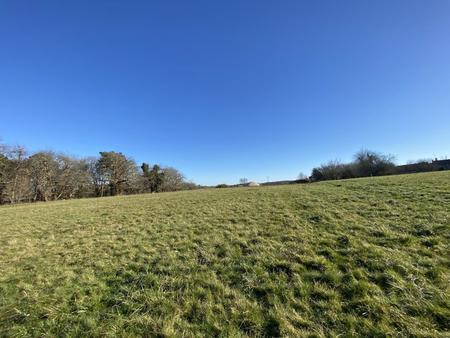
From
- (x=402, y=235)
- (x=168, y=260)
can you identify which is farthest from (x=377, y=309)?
(x=168, y=260)

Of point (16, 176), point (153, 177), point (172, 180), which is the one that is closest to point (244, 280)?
point (16, 176)

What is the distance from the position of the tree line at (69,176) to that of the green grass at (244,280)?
38.1 m

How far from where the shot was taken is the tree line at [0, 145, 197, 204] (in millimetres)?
35156

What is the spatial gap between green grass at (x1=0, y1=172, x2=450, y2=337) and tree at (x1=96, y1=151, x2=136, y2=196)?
47393 millimetres

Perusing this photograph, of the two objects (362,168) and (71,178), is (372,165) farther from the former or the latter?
(71,178)

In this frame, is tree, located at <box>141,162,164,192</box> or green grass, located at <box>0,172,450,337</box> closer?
green grass, located at <box>0,172,450,337</box>

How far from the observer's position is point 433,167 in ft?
175

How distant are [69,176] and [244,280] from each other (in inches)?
2032

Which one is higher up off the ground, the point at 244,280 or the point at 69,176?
the point at 69,176

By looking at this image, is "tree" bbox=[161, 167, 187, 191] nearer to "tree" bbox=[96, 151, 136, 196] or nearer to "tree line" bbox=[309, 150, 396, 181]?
"tree" bbox=[96, 151, 136, 196]

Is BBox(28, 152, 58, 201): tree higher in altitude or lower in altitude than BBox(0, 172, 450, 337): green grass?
higher

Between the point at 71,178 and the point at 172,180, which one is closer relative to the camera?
the point at 71,178

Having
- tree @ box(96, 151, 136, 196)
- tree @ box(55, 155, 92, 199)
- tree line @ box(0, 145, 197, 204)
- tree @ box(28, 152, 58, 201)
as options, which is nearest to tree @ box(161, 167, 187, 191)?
tree line @ box(0, 145, 197, 204)

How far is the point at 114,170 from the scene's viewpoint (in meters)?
52.5
